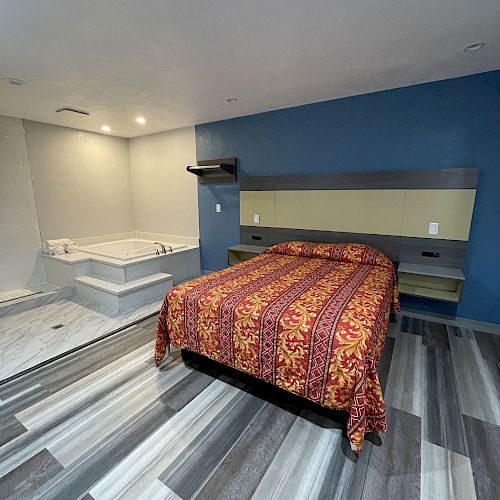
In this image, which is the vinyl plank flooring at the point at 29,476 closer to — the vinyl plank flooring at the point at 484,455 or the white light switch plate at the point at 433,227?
the vinyl plank flooring at the point at 484,455

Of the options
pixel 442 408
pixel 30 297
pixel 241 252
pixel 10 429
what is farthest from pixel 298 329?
pixel 30 297

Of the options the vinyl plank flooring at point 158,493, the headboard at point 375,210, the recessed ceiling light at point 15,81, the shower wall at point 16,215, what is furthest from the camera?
the shower wall at point 16,215

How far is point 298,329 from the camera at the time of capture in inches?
61.2

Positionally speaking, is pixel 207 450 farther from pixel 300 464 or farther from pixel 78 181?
pixel 78 181

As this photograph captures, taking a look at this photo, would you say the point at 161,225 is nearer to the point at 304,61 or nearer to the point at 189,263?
the point at 189,263

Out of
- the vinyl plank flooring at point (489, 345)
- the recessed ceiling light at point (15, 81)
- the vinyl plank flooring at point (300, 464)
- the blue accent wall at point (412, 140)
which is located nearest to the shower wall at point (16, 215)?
the recessed ceiling light at point (15, 81)

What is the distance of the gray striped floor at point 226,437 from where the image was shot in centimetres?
129

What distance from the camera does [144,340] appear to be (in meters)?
2.59

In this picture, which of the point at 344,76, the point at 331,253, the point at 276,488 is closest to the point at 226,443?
the point at 276,488

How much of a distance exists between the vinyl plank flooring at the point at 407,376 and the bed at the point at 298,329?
0.33m

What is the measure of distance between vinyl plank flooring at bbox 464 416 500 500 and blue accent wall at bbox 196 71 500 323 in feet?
4.88

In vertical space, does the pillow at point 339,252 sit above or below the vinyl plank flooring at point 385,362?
above

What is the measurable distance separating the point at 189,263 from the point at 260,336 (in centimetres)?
291

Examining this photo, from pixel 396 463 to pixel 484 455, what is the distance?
0.49m
